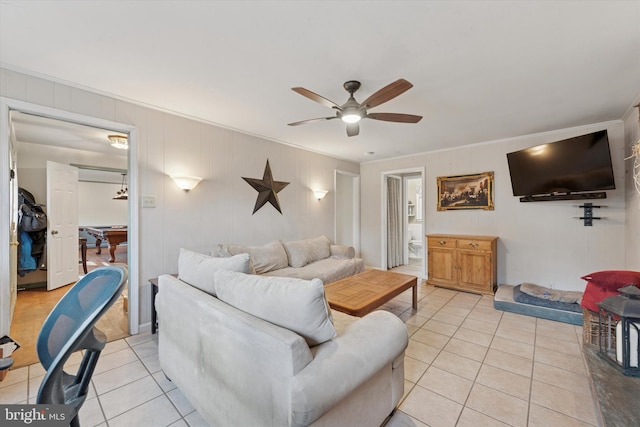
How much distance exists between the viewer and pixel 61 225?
4.22 meters

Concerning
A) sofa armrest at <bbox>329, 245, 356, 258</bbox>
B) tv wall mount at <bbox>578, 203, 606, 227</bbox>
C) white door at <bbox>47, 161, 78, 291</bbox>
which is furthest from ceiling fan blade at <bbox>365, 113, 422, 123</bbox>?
white door at <bbox>47, 161, 78, 291</bbox>

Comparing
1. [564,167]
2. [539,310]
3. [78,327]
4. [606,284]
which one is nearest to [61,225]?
[78,327]

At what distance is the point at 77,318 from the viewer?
0.98 metres

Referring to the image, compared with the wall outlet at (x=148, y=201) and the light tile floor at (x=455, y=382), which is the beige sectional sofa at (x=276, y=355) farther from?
the wall outlet at (x=148, y=201)

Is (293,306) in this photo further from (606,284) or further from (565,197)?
(565,197)

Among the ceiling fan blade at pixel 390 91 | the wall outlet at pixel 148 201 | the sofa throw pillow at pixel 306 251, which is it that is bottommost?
the sofa throw pillow at pixel 306 251

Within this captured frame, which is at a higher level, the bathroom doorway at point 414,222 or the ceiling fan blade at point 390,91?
the ceiling fan blade at point 390,91

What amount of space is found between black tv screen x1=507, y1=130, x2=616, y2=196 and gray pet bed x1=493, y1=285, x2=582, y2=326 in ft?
4.62

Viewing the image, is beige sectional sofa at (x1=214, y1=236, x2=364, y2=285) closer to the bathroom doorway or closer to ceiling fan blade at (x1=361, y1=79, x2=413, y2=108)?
ceiling fan blade at (x1=361, y1=79, x2=413, y2=108)

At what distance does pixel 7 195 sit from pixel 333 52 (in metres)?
2.79

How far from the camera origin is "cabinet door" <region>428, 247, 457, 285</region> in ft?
13.8

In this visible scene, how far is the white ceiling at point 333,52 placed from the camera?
155 centimetres

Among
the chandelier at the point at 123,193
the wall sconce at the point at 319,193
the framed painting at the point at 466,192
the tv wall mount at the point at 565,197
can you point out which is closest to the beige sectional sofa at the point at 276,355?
the wall sconce at the point at 319,193

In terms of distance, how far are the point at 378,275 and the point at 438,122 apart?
208 centimetres
